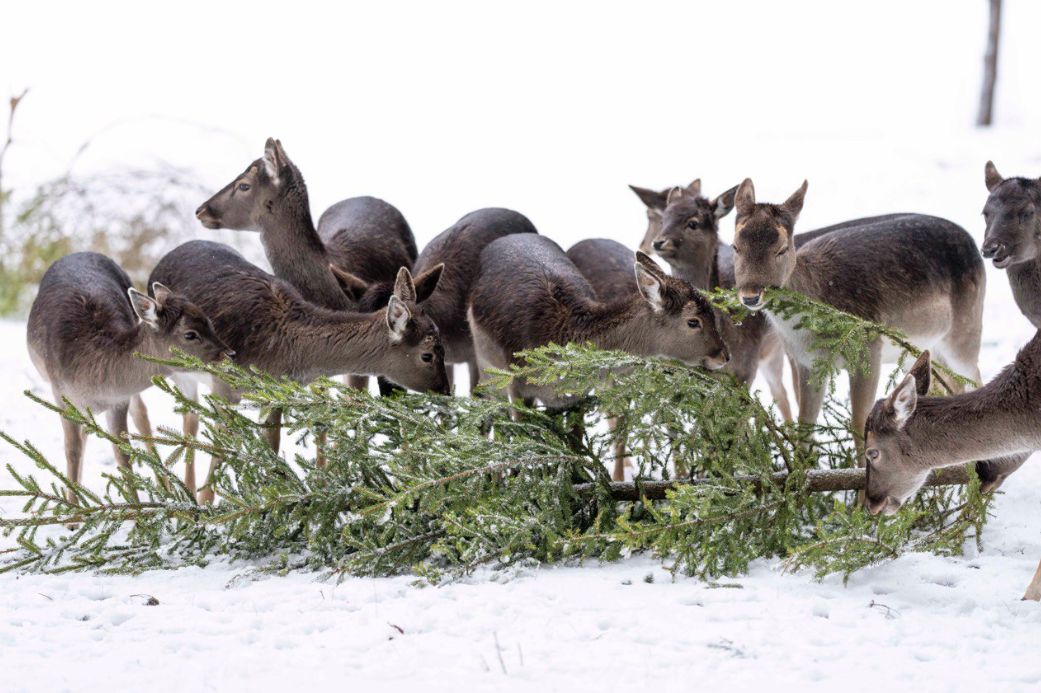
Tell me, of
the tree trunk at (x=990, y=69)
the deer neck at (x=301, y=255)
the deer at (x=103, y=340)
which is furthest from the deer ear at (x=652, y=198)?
the tree trunk at (x=990, y=69)

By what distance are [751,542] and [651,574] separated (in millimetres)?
474

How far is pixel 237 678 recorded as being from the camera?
12.8 feet

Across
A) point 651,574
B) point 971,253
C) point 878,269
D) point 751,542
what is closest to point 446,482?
point 651,574

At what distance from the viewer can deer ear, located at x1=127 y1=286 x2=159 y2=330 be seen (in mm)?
6137

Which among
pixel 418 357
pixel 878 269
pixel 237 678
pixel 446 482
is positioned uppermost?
pixel 878 269

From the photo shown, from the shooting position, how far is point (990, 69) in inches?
649

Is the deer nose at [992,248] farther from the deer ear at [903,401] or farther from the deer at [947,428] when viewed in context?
the deer ear at [903,401]

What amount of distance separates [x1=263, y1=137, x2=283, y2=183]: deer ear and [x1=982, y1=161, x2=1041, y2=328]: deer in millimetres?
4131

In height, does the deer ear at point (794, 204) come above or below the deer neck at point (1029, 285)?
above

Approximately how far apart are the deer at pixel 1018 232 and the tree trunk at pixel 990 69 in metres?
11.0

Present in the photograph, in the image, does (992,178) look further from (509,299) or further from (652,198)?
(509,299)

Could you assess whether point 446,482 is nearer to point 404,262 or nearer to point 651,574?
point 651,574

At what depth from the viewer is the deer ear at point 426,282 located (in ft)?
21.9

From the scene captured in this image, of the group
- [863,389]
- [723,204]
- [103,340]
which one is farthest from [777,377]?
[103,340]
